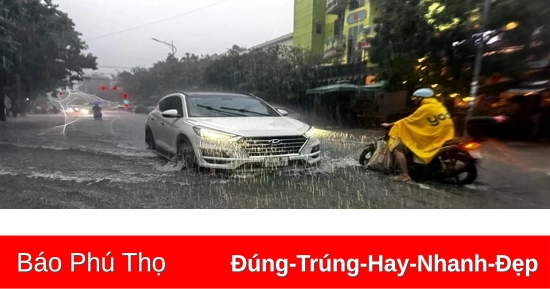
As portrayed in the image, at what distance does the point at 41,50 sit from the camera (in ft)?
13.9

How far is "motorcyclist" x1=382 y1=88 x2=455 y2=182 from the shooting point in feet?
9.74

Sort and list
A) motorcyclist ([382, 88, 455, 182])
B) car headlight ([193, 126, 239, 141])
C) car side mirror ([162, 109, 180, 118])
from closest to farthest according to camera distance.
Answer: motorcyclist ([382, 88, 455, 182]) < car headlight ([193, 126, 239, 141]) < car side mirror ([162, 109, 180, 118])

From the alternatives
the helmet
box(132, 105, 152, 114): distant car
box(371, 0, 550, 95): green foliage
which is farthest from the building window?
box(132, 105, 152, 114): distant car

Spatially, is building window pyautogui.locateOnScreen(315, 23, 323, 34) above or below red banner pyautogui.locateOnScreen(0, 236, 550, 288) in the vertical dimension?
above

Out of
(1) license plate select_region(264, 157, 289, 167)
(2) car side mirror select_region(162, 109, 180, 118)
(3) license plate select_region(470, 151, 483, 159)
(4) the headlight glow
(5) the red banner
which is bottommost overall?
(5) the red banner

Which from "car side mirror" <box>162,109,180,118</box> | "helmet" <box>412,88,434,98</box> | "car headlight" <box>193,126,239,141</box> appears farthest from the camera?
"car side mirror" <box>162,109,180,118</box>

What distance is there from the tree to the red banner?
1.96 m

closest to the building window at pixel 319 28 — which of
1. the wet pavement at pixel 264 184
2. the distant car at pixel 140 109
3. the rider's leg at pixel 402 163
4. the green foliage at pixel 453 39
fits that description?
the green foliage at pixel 453 39

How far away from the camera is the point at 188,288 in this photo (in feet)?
6.37

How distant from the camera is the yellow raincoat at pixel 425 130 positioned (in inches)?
119

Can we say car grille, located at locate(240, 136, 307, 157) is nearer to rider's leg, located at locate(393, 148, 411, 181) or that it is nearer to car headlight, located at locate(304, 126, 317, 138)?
car headlight, located at locate(304, 126, 317, 138)

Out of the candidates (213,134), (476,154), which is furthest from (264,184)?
(476,154)

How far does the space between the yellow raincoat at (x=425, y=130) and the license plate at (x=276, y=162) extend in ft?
3.26

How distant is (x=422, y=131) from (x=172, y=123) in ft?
8.49
